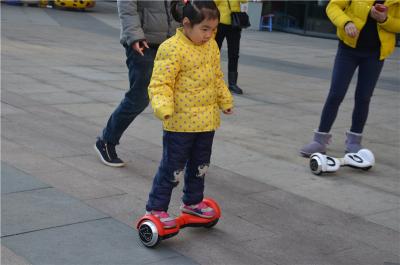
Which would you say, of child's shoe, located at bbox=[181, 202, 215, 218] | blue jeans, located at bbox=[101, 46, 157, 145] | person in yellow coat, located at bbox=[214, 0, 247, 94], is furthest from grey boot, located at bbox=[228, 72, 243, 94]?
child's shoe, located at bbox=[181, 202, 215, 218]

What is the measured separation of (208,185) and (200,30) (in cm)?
171

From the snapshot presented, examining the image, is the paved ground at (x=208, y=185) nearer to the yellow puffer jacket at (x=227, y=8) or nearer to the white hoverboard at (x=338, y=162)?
the white hoverboard at (x=338, y=162)

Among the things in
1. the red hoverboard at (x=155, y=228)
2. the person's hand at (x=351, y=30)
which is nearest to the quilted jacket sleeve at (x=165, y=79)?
the red hoverboard at (x=155, y=228)

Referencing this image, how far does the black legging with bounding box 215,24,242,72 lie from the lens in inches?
380

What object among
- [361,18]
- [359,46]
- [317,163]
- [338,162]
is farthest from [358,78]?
[317,163]

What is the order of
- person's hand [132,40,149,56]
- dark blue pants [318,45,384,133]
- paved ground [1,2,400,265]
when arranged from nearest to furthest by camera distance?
1. paved ground [1,2,400,265]
2. person's hand [132,40,149,56]
3. dark blue pants [318,45,384,133]

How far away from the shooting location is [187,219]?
14.3ft

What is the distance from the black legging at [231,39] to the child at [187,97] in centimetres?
539

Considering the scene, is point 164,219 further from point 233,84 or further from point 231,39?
point 231,39

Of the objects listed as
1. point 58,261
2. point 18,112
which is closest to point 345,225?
point 58,261

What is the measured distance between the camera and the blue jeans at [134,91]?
17.5 feet

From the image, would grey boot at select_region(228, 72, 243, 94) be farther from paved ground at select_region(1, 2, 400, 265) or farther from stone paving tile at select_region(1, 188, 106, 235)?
stone paving tile at select_region(1, 188, 106, 235)

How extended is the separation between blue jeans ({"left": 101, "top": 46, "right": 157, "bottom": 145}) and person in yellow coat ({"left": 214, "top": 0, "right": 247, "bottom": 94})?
4189 millimetres

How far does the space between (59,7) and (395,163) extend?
21.8 metres
